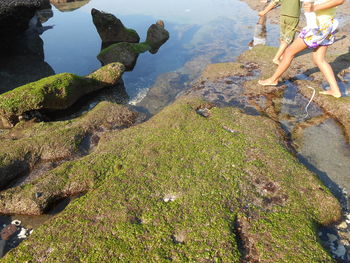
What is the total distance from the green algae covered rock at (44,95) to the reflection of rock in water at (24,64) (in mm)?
3209

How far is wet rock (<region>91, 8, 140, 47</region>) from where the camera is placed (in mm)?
13320

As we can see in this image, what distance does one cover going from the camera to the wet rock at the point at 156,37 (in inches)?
536

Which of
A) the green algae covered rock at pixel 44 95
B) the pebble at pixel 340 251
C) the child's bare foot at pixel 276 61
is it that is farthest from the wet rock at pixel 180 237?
the child's bare foot at pixel 276 61

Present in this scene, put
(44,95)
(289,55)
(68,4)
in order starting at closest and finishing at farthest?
1. (289,55)
2. (44,95)
3. (68,4)

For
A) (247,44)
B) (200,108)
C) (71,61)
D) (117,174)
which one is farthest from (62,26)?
(117,174)

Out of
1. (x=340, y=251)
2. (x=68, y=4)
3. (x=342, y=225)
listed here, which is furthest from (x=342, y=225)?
Answer: (x=68, y=4)

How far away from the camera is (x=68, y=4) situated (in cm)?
2361

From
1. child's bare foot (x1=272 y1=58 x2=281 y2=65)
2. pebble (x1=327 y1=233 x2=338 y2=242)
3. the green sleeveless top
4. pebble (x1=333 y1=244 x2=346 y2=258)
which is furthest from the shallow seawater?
pebble (x1=333 y1=244 x2=346 y2=258)

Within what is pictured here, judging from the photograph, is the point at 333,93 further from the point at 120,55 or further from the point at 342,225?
the point at 120,55

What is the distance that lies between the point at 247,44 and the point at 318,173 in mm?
9208

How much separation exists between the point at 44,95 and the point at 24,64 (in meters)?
5.97

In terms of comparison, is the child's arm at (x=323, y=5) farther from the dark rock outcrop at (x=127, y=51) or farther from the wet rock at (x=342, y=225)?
the dark rock outcrop at (x=127, y=51)

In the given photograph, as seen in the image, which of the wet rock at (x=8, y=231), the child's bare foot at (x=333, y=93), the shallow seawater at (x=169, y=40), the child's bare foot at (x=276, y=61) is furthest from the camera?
the shallow seawater at (x=169, y=40)

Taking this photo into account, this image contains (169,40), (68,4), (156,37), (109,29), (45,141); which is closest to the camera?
(45,141)
